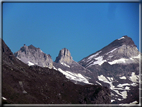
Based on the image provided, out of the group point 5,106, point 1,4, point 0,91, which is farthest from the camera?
point 0,91

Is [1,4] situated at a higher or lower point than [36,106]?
higher

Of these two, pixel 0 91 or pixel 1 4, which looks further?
pixel 0 91

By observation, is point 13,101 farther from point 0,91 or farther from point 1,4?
point 1,4

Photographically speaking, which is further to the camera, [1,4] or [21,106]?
[21,106]

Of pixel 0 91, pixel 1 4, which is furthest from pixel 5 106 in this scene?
pixel 1 4

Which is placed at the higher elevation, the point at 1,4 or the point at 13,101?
the point at 1,4

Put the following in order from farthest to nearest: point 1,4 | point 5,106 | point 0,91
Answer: point 0,91
point 5,106
point 1,4

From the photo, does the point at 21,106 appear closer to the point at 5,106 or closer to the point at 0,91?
the point at 0,91

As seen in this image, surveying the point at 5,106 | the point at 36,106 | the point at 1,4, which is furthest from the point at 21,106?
the point at 1,4
